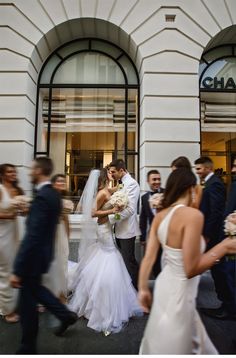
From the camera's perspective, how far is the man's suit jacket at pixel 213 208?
4.48 metres

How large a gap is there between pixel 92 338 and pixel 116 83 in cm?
657

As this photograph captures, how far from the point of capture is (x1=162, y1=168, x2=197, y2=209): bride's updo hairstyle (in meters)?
2.52

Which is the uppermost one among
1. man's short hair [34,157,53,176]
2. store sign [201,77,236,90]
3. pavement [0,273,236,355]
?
store sign [201,77,236,90]

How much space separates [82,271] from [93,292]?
45 centimetres

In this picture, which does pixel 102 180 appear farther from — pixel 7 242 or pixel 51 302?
pixel 51 302

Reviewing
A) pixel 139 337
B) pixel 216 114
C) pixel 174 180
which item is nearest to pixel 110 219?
pixel 139 337

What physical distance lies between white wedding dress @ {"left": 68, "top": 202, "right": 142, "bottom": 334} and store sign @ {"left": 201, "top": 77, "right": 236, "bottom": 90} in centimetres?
557

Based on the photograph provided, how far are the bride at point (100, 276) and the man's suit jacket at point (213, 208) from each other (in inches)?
53.1

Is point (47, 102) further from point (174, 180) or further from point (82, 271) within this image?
point (174, 180)

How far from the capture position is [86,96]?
331 inches

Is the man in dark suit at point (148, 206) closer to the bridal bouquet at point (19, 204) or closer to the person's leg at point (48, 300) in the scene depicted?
the bridal bouquet at point (19, 204)

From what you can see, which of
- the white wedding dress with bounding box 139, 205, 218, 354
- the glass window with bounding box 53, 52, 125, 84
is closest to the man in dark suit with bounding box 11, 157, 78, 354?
the white wedding dress with bounding box 139, 205, 218, 354

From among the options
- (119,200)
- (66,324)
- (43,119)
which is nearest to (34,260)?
(66,324)

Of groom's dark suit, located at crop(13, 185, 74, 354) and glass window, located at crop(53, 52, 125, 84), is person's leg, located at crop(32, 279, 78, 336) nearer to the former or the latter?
groom's dark suit, located at crop(13, 185, 74, 354)
